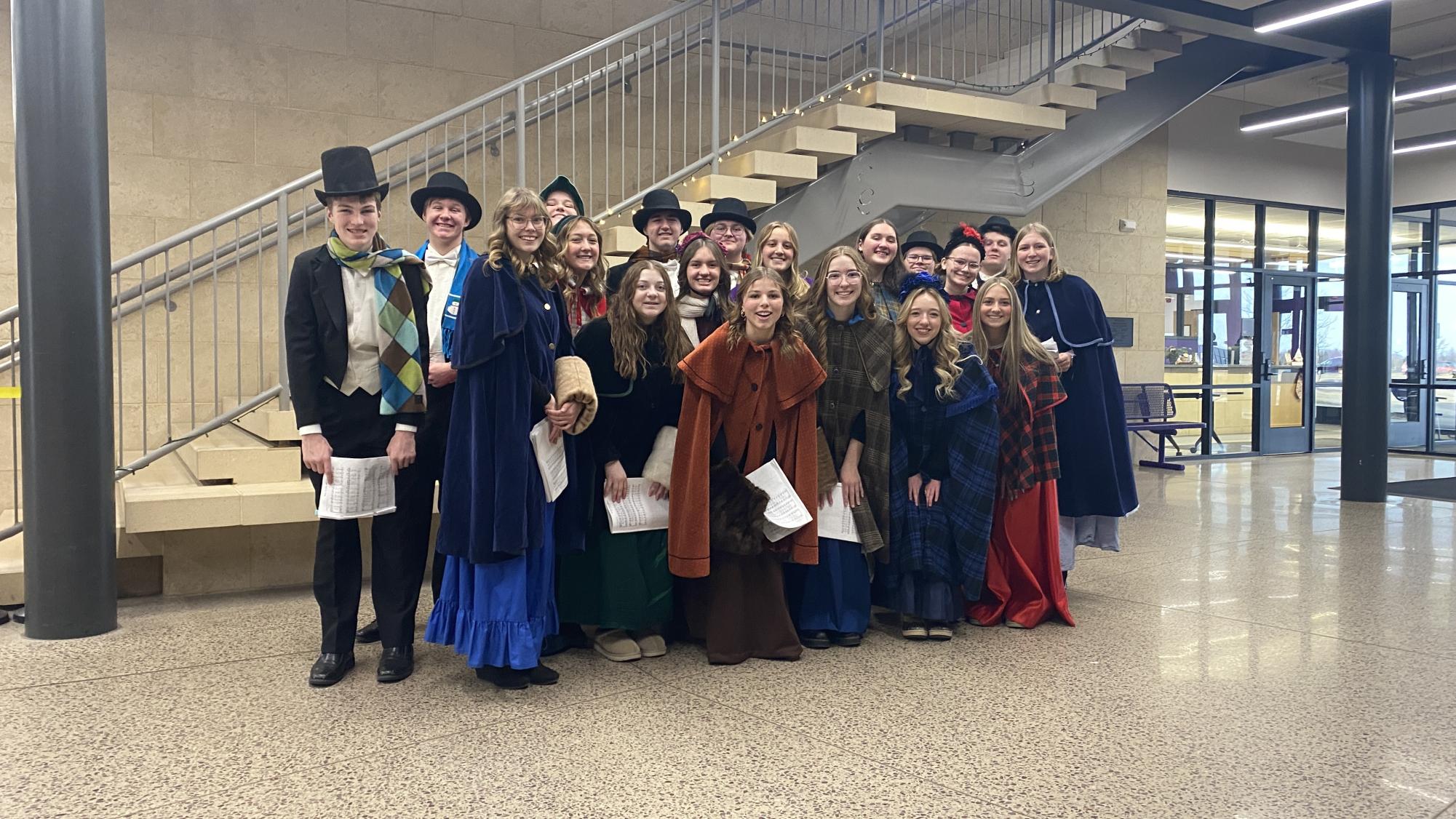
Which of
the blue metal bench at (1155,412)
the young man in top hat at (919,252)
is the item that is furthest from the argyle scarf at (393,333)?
the blue metal bench at (1155,412)

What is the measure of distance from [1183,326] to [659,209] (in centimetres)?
876

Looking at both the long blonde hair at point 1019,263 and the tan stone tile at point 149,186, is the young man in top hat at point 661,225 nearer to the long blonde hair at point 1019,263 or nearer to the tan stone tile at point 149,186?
the long blonde hair at point 1019,263

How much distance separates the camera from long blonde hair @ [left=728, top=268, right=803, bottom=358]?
3525 millimetres

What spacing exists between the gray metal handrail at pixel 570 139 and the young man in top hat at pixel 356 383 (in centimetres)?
171

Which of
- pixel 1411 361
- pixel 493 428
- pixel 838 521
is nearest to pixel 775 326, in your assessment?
pixel 838 521

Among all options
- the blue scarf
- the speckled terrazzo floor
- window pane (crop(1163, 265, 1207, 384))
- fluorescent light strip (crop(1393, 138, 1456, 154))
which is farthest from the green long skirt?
fluorescent light strip (crop(1393, 138, 1456, 154))

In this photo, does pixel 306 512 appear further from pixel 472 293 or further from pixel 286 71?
pixel 286 71

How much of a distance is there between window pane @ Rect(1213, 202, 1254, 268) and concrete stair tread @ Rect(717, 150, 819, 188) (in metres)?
6.81

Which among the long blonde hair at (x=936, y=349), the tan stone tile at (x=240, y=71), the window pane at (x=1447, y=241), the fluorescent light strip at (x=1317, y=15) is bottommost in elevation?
the long blonde hair at (x=936, y=349)

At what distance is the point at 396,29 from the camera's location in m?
7.20

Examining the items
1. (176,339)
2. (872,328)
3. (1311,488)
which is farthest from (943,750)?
(1311,488)

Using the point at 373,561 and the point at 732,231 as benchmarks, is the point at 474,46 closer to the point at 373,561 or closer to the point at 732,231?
the point at 732,231

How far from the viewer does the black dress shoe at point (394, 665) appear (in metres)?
3.38

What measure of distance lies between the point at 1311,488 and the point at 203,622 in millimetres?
8052
